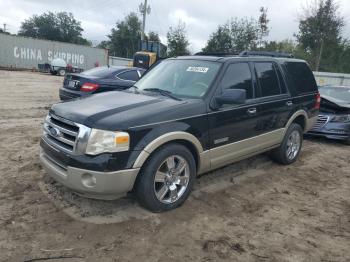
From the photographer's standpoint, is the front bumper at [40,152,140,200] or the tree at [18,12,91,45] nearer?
the front bumper at [40,152,140,200]

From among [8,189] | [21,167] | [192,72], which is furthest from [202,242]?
[21,167]

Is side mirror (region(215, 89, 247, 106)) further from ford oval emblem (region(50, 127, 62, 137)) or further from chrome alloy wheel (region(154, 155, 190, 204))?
ford oval emblem (region(50, 127, 62, 137))

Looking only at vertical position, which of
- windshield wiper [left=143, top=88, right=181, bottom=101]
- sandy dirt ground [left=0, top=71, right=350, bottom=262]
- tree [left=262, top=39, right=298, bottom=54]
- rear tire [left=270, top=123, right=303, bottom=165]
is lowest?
sandy dirt ground [left=0, top=71, right=350, bottom=262]

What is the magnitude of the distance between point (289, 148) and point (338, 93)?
4.36 meters

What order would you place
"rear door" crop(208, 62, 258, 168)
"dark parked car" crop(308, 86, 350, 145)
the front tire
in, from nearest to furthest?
the front tire
"rear door" crop(208, 62, 258, 168)
"dark parked car" crop(308, 86, 350, 145)

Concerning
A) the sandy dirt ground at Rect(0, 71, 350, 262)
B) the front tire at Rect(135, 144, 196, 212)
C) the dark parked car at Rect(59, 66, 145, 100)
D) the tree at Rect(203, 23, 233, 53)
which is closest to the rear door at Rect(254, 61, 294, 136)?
the sandy dirt ground at Rect(0, 71, 350, 262)

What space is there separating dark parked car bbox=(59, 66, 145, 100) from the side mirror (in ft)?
16.5

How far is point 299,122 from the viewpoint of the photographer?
264 inches

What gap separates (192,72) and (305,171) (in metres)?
2.85

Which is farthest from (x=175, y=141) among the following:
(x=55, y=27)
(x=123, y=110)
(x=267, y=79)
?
(x=55, y=27)

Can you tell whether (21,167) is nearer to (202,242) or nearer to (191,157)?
(191,157)

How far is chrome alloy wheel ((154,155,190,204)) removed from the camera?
13.8ft

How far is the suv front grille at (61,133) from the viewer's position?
3900 millimetres

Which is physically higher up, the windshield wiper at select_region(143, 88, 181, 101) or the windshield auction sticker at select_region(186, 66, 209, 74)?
the windshield auction sticker at select_region(186, 66, 209, 74)
